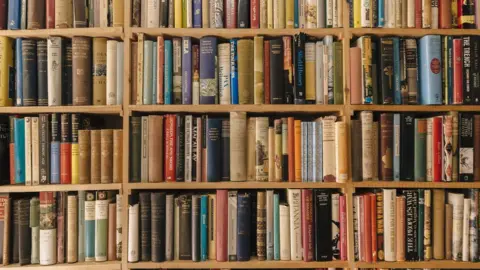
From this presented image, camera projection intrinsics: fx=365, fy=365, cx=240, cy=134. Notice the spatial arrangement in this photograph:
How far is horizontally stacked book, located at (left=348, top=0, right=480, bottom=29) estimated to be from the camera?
1.33 metres

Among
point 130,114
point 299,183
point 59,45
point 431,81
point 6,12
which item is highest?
point 6,12

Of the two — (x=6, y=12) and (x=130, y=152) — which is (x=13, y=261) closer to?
(x=130, y=152)

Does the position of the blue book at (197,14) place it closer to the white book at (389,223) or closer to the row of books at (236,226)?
the row of books at (236,226)

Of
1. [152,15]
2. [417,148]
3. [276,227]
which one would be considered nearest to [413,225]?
[417,148]

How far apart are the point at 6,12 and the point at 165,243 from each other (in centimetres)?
103

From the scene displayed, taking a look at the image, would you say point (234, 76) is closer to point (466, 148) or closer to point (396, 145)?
point (396, 145)

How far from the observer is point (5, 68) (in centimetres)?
133

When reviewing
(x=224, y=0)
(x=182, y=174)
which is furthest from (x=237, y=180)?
(x=224, y=0)

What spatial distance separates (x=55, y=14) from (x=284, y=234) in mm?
1158

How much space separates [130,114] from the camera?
52.2 inches

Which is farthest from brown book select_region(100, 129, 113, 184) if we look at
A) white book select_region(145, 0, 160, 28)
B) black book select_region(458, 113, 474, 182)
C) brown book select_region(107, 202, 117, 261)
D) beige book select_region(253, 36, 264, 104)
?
black book select_region(458, 113, 474, 182)

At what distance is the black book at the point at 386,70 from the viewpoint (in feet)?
4.31

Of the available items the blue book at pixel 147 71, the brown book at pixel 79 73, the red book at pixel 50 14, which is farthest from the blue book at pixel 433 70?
the red book at pixel 50 14

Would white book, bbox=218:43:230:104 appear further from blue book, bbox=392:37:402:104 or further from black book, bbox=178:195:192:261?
blue book, bbox=392:37:402:104
